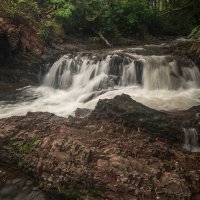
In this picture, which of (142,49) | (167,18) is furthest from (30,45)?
(167,18)

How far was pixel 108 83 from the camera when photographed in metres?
12.3

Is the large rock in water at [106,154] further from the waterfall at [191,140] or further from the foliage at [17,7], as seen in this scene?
the foliage at [17,7]

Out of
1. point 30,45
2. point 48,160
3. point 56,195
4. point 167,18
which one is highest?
point 167,18

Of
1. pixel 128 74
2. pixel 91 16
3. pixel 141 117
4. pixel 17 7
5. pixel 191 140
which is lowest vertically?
pixel 191 140

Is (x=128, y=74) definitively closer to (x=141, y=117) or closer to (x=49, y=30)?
(x=141, y=117)

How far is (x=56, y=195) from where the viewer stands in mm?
5727

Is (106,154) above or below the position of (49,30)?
below

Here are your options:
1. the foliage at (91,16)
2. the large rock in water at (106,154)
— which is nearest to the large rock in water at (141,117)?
the large rock in water at (106,154)

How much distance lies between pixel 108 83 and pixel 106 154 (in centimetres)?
631

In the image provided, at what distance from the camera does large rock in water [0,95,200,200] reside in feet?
18.2

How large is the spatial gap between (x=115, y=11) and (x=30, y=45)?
7.65 m

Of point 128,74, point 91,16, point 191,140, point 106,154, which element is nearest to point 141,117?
point 191,140

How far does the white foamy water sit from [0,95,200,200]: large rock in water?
263 centimetres

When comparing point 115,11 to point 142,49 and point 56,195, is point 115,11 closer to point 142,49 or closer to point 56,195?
point 142,49
